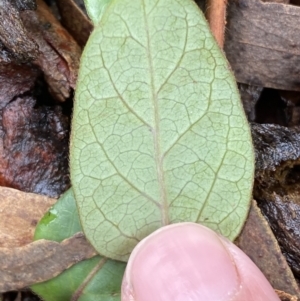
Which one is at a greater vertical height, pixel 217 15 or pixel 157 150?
pixel 217 15

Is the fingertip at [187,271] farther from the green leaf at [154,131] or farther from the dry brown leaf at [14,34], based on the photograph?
the dry brown leaf at [14,34]

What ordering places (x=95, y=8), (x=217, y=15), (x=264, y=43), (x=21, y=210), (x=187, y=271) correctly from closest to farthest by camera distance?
(x=187, y=271)
(x=95, y=8)
(x=21, y=210)
(x=217, y=15)
(x=264, y=43)

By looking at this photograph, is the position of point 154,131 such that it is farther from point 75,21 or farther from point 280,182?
point 75,21

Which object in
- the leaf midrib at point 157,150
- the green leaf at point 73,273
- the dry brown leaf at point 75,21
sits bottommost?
the green leaf at point 73,273

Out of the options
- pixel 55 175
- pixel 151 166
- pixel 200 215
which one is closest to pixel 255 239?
pixel 200 215

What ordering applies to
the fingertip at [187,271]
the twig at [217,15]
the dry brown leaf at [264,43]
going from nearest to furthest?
the fingertip at [187,271] < the twig at [217,15] < the dry brown leaf at [264,43]

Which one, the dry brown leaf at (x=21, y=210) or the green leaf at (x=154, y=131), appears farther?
the dry brown leaf at (x=21, y=210)

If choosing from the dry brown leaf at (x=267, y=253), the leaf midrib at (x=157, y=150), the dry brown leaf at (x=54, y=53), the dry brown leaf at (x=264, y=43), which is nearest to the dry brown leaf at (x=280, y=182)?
the dry brown leaf at (x=267, y=253)

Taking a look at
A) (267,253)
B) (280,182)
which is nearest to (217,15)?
(280,182)
